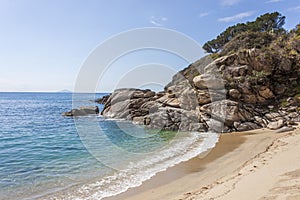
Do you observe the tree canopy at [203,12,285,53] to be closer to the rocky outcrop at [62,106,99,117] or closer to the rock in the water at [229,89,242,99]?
the rock in the water at [229,89,242,99]

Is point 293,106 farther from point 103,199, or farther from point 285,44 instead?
point 103,199

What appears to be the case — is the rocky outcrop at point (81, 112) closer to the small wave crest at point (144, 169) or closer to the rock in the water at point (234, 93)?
the small wave crest at point (144, 169)

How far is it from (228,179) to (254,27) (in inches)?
1652

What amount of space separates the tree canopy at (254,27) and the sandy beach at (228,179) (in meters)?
34.6

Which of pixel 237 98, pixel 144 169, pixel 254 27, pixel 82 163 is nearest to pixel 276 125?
pixel 237 98

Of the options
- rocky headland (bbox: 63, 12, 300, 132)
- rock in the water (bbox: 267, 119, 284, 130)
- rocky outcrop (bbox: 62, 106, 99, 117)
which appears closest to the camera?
rock in the water (bbox: 267, 119, 284, 130)

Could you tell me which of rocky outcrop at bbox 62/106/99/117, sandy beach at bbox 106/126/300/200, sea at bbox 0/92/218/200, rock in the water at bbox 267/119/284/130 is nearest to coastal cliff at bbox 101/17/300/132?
rock in the water at bbox 267/119/284/130

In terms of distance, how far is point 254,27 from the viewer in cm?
4116

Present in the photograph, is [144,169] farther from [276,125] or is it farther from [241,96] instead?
[241,96]

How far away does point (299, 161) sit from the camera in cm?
773

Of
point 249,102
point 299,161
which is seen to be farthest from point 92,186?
point 249,102

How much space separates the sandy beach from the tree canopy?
34639mm

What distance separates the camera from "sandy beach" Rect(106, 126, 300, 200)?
5.68 m

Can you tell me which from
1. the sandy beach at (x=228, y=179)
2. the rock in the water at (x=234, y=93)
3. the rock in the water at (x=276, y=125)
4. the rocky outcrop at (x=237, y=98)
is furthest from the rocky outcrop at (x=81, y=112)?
the rock in the water at (x=276, y=125)
